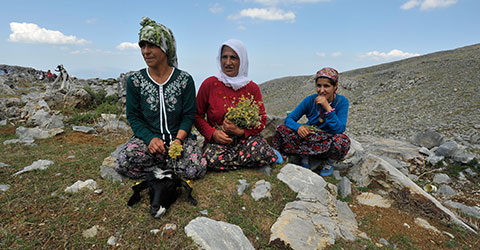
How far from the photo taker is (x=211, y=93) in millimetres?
3938

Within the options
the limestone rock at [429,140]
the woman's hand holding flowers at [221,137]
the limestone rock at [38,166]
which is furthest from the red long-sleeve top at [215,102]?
the limestone rock at [429,140]

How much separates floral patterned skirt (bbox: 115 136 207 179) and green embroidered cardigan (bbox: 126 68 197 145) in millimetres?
165

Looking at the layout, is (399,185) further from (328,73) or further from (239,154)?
(239,154)

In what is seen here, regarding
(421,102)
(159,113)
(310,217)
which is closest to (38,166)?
Result: (159,113)

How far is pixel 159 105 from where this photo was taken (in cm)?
341

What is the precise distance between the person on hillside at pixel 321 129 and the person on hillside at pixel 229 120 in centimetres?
61

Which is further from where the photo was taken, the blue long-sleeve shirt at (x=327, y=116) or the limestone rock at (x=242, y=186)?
the blue long-sleeve shirt at (x=327, y=116)

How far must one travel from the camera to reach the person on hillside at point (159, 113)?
3219 mm

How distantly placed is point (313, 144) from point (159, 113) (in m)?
2.67

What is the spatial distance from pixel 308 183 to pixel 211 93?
2.08 metres

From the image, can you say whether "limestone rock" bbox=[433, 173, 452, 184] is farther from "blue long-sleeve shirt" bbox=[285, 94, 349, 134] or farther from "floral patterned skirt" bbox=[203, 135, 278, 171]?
"floral patterned skirt" bbox=[203, 135, 278, 171]

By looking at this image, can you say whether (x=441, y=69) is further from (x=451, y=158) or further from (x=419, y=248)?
(x=419, y=248)

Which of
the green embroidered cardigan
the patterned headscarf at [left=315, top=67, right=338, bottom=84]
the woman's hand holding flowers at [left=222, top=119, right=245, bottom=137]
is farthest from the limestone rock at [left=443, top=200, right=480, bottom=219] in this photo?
the green embroidered cardigan

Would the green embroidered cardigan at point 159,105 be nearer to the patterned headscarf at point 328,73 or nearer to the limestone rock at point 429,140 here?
the patterned headscarf at point 328,73
